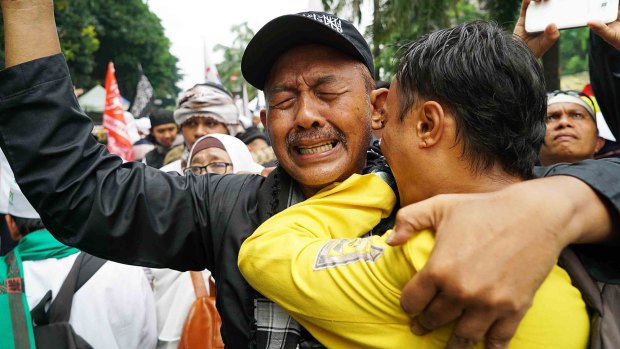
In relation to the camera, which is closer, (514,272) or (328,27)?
(514,272)

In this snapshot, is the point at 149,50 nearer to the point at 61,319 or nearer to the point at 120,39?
the point at 120,39

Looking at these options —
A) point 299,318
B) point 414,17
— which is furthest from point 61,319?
point 414,17

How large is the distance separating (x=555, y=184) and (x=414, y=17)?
11.3 metres

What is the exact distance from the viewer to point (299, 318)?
1.43 m

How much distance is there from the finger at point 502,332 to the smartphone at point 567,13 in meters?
1.52

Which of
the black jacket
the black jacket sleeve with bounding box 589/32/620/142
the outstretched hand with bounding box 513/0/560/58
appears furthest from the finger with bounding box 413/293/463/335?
the outstretched hand with bounding box 513/0/560/58

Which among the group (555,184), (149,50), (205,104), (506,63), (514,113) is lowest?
(149,50)

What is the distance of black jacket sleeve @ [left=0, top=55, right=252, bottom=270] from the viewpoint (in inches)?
64.4

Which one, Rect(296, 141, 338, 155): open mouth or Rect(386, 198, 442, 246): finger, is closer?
Rect(386, 198, 442, 246): finger

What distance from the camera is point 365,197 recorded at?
60.6 inches

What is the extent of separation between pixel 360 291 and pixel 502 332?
0.29 metres

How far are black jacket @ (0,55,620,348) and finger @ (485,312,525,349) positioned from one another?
17.9 inches

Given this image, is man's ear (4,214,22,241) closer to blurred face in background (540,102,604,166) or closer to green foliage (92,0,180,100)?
blurred face in background (540,102,604,166)

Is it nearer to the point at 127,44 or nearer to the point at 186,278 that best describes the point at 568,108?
the point at 186,278
